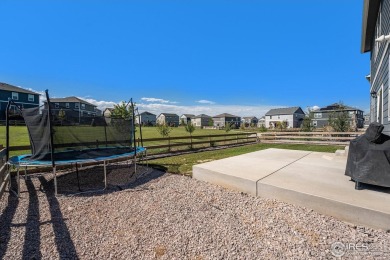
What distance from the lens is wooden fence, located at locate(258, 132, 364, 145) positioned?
1214 centimetres

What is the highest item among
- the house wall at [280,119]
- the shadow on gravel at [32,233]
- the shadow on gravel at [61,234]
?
the house wall at [280,119]

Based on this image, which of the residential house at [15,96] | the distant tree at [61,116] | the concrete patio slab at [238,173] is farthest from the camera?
the residential house at [15,96]

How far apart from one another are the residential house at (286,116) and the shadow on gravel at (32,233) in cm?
5408

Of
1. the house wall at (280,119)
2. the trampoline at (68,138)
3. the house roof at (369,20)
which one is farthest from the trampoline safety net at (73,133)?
the house wall at (280,119)

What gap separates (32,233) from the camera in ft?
8.29

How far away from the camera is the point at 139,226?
2691 mm

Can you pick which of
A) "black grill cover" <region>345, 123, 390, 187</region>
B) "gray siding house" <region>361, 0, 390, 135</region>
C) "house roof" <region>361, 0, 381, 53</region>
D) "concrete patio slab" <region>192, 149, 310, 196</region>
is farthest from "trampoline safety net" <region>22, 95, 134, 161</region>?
"house roof" <region>361, 0, 381, 53</region>

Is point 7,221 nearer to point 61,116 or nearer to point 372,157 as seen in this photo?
point 61,116

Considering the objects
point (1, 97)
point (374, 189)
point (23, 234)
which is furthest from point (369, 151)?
point (1, 97)

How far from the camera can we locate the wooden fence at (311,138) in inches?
478

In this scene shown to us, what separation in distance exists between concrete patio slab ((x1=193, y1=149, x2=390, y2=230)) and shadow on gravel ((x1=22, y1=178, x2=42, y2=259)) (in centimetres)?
303

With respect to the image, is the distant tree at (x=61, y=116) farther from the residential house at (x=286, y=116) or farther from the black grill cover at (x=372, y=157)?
the residential house at (x=286, y=116)

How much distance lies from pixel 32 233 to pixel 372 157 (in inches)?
186

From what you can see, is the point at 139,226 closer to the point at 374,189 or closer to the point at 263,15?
the point at 374,189
